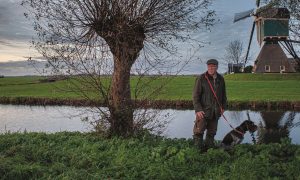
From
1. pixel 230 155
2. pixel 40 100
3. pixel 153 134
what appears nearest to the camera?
pixel 230 155

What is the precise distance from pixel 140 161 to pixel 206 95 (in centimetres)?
244

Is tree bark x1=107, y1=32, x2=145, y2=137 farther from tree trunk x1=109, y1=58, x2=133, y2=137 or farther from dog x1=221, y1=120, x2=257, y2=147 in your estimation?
dog x1=221, y1=120, x2=257, y2=147

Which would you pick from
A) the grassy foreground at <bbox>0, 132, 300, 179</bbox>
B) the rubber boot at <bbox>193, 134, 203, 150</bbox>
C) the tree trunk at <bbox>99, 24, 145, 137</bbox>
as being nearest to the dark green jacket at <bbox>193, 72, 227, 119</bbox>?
the rubber boot at <bbox>193, 134, 203, 150</bbox>

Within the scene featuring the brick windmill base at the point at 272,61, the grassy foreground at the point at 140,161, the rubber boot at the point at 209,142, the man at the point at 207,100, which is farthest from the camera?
the brick windmill base at the point at 272,61

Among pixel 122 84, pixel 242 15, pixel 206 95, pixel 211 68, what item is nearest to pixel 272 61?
pixel 242 15

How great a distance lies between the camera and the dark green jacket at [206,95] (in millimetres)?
10461

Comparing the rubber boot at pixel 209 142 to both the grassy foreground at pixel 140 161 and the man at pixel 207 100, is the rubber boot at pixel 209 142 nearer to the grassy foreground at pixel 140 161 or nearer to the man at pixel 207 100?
the man at pixel 207 100

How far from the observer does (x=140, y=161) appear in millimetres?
9359

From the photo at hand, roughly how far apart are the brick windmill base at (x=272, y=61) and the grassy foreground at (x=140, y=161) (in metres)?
57.0

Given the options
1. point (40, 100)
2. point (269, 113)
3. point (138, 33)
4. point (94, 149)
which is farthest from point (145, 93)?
point (40, 100)

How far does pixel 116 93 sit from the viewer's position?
12812 mm

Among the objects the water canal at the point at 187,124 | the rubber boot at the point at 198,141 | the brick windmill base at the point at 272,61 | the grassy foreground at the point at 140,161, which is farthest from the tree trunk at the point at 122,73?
the brick windmill base at the point at 272,61

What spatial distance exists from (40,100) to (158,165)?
33362 millimetres

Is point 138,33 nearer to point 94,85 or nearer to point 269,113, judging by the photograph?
point 94,85
